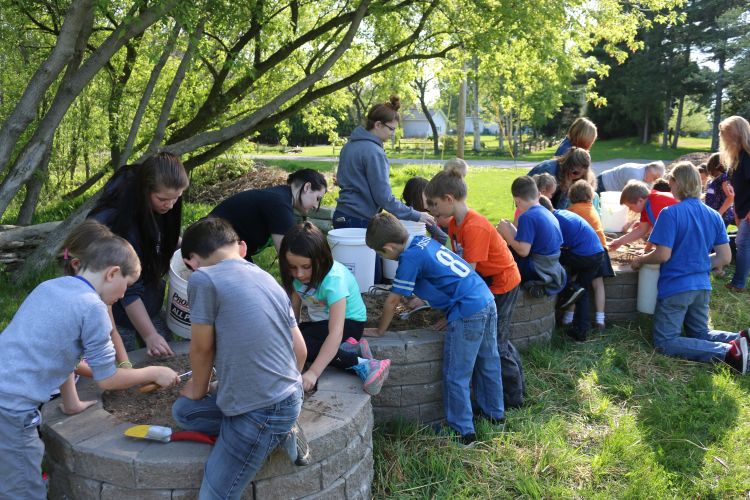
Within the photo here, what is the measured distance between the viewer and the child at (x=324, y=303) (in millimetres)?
2918

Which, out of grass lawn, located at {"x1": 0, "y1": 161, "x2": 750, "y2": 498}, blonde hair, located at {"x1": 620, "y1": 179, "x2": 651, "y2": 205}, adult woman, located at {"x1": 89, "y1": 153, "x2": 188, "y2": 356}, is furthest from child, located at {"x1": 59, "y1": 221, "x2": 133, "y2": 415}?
blonde hair, located at {"x1": 620, "y1": 179, "x2": 651, "y2": 205}

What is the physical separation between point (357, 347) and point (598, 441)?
1583 millimetres

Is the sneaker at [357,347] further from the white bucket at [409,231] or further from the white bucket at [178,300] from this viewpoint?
the white bucket at [409,231]

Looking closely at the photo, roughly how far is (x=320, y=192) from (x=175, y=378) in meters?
1.61

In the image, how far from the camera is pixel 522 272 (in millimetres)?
4559

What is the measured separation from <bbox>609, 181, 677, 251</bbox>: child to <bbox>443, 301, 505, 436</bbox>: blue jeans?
2.59 metres

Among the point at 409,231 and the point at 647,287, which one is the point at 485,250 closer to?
the point at 409,231

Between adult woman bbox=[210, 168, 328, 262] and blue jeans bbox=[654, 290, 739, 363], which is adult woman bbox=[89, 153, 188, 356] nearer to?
adult woman bbox=[210, 168, 328, 262]

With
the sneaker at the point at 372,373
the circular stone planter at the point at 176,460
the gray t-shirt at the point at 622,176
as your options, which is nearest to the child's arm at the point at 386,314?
the sneaker at the point at 372,373

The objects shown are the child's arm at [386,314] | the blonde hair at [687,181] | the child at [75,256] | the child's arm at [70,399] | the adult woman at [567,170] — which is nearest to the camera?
the child at [75,256]

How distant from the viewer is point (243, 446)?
2.26 m

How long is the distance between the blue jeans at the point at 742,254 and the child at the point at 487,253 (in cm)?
353

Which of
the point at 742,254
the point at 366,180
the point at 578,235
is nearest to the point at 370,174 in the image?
the point at 366,180

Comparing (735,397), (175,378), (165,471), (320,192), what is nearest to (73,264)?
(175,378)
